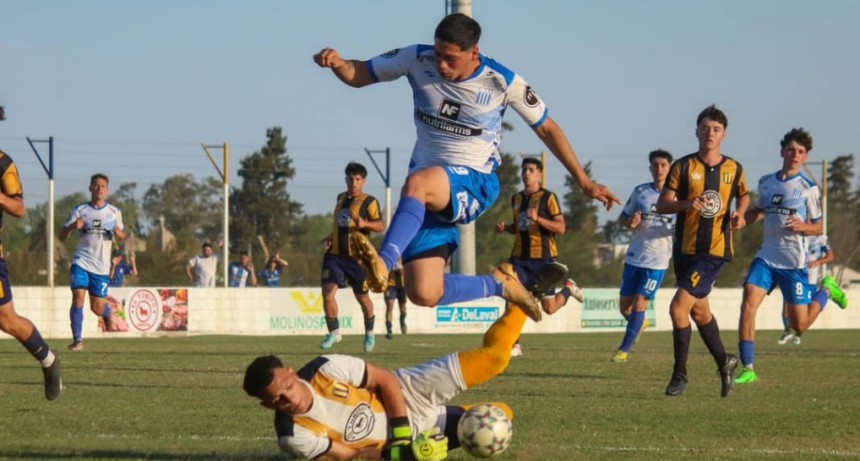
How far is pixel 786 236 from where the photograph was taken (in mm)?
14344

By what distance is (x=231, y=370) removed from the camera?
1415 cm

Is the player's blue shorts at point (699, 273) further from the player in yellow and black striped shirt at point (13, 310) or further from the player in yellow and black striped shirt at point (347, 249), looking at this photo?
the player in yellow and black striped shirt at point (347, 249)

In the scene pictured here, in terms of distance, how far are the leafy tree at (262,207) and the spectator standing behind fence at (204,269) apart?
4.63 feet

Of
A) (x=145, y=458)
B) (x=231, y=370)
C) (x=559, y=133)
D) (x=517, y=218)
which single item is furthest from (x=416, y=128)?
(x=517, y=218)

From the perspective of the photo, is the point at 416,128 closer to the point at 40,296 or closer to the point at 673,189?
the point at 673,189

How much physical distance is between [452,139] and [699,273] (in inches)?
146

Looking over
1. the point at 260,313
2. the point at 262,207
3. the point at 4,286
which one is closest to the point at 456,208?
the point at 4,286

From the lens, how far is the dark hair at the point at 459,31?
835cm

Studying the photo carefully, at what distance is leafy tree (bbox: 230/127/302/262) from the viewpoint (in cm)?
3335

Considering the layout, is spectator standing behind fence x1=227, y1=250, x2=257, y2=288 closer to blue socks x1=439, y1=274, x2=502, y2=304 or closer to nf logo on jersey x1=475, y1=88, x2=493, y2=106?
blue socks x1=439, y1=274, x2=502, y2=304

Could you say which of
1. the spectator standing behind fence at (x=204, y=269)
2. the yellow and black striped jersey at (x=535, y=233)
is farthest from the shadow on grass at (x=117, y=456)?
the spectator standing behind fence at (x=204, y=269)

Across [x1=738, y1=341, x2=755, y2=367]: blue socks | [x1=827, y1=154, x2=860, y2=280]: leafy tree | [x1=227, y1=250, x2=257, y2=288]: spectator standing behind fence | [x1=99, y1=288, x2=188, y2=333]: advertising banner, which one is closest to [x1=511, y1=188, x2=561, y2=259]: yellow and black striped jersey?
[x1=738, y1=341, x2=755, y2=367]: blue socks

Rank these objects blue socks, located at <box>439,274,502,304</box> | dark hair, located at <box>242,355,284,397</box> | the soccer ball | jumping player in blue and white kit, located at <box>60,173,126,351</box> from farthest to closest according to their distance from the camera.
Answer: jumping player in blue and white kit, located at <box>60,173,126,351</box> → blue socks, located at <box>439,274,502,304</box> → the soccer ball → dark hair, located at <box>242,355,284,397</box>

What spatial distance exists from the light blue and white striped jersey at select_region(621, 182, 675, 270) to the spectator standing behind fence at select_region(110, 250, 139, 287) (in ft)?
51.6
